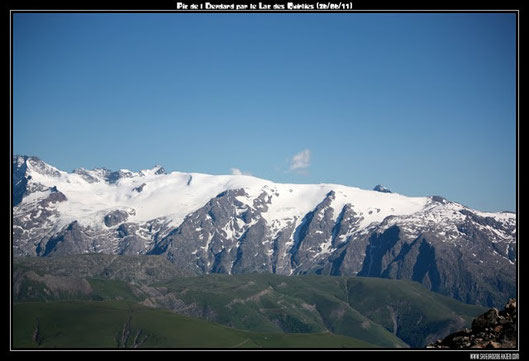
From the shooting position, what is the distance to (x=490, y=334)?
7531 cm

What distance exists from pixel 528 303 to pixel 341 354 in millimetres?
19438

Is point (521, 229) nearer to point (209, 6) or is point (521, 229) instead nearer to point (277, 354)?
point (277, 354)

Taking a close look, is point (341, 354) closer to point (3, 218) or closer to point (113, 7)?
→ point (3, 218)

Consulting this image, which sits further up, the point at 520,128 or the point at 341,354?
the point at 520,128

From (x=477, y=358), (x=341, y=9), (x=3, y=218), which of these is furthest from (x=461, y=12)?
(x=3, y=218)

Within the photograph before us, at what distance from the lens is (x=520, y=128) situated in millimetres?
67812

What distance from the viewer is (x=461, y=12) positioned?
7050 centimetres

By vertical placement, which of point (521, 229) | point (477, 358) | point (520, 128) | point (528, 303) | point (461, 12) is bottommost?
point (477, 358)

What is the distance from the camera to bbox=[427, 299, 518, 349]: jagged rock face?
71.6 meters

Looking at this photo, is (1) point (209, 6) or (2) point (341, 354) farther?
(1) point (209, 6)

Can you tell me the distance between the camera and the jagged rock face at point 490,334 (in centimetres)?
7162

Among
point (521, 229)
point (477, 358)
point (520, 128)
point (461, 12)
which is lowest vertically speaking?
A: point (477, 358)

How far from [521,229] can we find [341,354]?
69.8ft

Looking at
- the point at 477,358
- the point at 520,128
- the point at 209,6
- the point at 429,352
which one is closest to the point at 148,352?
the point at 429,352
